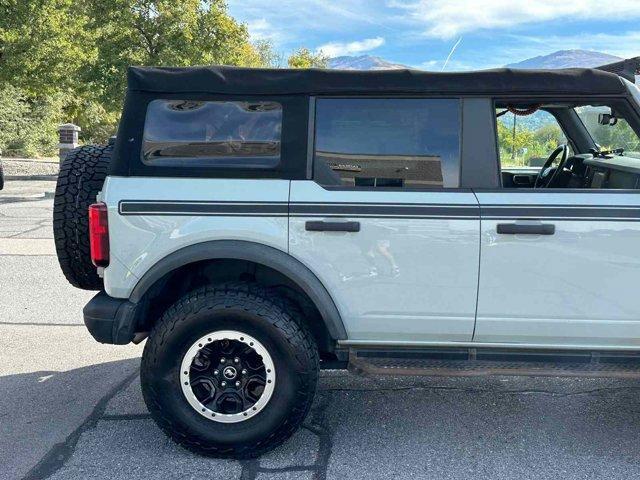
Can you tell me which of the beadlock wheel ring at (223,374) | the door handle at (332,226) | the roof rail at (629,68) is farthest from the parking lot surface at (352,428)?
the roof rail at (629,68)

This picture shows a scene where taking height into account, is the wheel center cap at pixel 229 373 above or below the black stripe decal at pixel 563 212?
below

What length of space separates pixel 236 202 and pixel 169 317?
701mm

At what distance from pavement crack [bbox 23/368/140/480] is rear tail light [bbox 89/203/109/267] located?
105 cm

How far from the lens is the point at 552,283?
9.62ft

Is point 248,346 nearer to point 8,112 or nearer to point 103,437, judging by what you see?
point 103,437

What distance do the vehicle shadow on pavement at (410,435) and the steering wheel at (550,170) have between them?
143 cm

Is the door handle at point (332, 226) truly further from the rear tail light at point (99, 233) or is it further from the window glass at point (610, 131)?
the window glass at point (610, 131)

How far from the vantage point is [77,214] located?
10.9ft

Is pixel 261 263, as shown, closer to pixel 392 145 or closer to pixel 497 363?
pixel 392 145

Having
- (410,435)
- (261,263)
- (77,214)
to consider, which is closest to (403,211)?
(261,263)

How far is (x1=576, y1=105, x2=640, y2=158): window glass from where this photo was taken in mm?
3297

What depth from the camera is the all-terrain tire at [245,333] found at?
2.98 meters

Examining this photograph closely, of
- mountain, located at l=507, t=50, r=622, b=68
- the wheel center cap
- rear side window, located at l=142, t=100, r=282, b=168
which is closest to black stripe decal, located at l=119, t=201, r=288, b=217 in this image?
rear side window, located at l=142, t=100, r=282, b=168

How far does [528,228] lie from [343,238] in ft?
3.04
